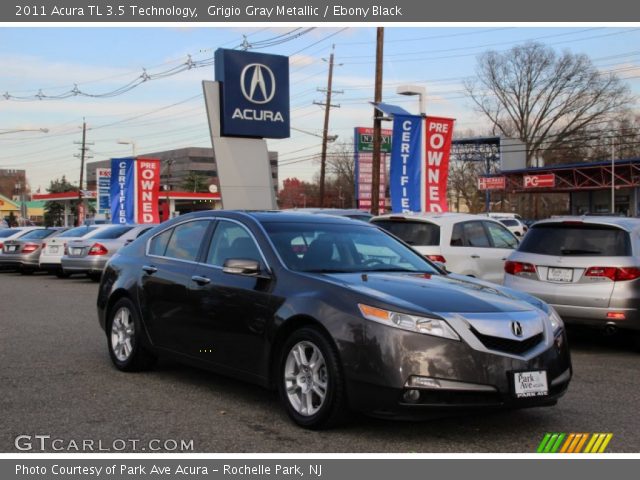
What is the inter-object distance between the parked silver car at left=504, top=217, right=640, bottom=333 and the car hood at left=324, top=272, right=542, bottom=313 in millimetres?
3193

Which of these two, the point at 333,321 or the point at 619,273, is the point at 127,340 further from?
the point at 619,273

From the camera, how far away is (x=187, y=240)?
7.29 meters

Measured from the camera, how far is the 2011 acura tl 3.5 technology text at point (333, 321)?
16.6 ft

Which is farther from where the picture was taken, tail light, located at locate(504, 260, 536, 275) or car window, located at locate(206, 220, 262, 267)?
tail light, located at locate(504, 260, 536, 275)

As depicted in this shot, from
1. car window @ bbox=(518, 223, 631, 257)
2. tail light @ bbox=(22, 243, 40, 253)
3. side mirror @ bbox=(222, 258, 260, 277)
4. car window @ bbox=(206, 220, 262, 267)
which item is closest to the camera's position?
side mirror @ bbox=(222, 258, 260, 277)

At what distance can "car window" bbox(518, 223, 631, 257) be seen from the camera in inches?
355

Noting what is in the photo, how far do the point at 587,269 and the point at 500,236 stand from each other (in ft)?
12.6

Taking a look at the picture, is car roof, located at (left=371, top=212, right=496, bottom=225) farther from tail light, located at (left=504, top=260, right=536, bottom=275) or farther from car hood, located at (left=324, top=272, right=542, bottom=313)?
car hood, located at (left=324, top=272, right=542, bottom=313)

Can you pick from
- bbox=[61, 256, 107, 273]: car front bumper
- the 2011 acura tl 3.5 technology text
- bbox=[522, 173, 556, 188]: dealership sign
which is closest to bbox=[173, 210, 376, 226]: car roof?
the 2011 acura tl 3.5 technology text

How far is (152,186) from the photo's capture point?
3381cm

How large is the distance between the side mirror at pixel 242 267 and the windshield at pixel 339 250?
247mm

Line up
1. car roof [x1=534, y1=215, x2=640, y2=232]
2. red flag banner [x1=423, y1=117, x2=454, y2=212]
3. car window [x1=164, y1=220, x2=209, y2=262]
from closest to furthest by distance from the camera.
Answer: car window [x1=164, y1=220, x2=209, y2=262]
car roof [x1=534, y1=215, x2=640, y2=232]
red flag banner [x1=423, y1=117, x2=454, y2=212]

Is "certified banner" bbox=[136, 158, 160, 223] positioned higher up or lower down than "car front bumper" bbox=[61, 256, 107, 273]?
higher up

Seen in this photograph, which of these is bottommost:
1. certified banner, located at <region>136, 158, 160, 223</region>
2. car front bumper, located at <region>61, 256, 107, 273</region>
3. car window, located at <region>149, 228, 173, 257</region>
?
car front bumper, located at <region>61, 256, 107, 273</region>
